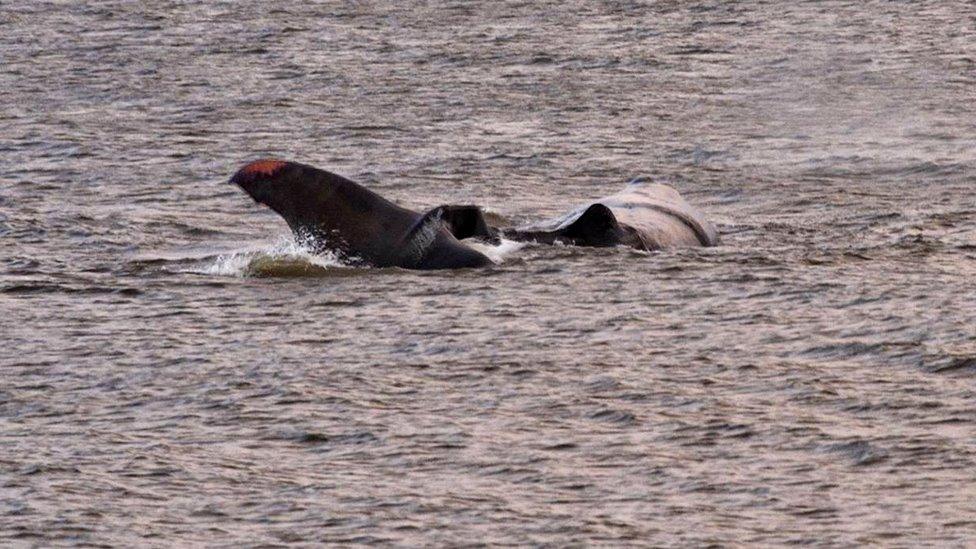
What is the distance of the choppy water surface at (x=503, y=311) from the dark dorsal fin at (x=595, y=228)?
223 mm

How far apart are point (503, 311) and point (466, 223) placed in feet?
7.10

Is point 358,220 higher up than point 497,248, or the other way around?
point 358,220

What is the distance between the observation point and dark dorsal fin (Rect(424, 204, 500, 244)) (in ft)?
60.6

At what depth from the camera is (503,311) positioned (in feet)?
54.9

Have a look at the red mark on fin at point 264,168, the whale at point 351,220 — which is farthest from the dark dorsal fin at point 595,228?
the red mark on fin at point 264,168

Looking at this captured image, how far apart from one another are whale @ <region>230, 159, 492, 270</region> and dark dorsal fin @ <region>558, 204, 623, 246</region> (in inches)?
46.2

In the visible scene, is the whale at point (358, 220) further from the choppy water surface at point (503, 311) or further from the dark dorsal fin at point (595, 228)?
the choppy water surface at point (503, 311)

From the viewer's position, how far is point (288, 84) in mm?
30719

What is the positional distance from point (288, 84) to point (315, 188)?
13.1 m

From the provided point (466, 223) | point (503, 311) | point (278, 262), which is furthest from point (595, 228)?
point (278, 262)

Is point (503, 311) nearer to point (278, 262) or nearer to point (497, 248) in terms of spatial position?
point (497, 248)

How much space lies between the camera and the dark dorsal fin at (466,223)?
18484 millimetres

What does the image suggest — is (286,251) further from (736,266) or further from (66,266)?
(736,266)

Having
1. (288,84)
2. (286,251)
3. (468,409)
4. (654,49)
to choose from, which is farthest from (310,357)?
(654,49)
